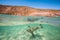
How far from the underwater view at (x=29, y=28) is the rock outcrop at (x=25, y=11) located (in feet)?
0.34

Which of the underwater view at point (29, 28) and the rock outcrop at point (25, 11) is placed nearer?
the underwater view at point (29, 28)

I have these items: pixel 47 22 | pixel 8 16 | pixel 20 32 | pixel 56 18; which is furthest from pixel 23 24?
pixel 56 18

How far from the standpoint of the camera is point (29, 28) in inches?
127

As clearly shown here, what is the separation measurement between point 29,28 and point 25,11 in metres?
0.54

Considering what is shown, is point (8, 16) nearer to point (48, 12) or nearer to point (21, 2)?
point (21, 2)

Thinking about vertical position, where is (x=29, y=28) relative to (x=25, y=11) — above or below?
below

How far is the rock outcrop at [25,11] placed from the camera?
331cm

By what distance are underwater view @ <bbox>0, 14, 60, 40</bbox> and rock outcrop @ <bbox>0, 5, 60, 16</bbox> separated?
4.1 inches

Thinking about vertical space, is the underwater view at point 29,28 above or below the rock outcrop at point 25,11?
below

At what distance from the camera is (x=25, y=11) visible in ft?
11.0

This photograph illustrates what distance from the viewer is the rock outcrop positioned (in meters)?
3.31

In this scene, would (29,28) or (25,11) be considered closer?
(29,28)

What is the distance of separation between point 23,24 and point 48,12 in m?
0.86

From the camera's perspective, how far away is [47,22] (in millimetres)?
3287
